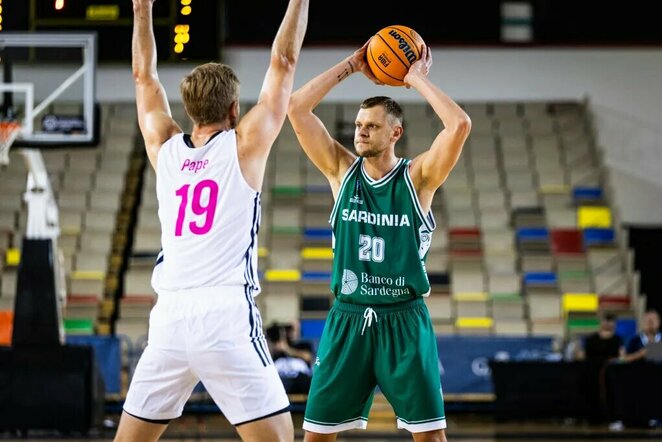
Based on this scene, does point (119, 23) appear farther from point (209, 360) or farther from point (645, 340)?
point (209, 360)

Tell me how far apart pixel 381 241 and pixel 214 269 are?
1426 millimetres

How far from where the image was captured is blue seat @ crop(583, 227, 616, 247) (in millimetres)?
19062

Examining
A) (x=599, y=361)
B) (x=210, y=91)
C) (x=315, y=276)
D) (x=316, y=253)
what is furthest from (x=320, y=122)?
(x=316, y=253)

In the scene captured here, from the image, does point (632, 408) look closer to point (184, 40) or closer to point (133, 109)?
point (184, 40)

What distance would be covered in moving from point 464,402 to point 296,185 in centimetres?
586

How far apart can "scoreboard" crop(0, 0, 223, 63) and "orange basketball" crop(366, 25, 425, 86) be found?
5966mm

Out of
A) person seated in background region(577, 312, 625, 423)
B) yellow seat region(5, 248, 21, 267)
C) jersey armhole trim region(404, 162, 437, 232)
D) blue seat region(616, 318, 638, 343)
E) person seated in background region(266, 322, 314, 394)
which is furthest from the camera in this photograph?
yellow seat region(5, 248, 21, 267)

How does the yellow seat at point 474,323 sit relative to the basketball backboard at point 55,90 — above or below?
below

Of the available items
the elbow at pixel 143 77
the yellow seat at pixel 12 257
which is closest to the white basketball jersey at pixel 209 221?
the elbow at pixel 143 77

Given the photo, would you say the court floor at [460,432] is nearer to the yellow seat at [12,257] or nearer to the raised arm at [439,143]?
the yellow seat at [12,257]

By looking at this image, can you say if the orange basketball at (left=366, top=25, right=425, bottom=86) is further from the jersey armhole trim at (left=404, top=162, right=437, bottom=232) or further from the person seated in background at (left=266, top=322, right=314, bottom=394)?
the person seated in background at (left=266, top=322, right=314, bottom=394)

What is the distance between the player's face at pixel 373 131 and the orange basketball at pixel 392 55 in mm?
208

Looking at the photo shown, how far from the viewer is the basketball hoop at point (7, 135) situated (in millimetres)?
11227

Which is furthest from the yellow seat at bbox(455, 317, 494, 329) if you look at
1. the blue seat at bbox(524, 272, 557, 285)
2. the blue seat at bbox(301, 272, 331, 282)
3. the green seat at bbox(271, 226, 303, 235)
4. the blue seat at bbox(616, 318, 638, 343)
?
the green seat at bbox(271, 226, 303, 235)
